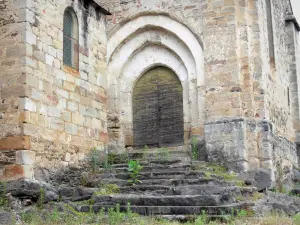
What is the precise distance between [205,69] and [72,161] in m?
3.86

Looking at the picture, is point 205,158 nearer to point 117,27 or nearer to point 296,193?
point 296,193

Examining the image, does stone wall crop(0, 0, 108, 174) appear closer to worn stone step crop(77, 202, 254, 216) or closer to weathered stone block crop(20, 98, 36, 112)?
weathered stone block crop(20, 98, 36, 112)

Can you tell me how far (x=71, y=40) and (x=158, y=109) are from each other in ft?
10.2

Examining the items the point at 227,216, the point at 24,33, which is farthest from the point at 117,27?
the point at 227,216

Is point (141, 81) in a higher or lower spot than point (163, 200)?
higher

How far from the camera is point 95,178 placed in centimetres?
1047

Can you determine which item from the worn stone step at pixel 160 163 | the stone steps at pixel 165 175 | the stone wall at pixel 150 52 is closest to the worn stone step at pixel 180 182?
the stone steps at pixel 165 175

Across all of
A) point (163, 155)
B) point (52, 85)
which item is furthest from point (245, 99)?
point (52, 85)

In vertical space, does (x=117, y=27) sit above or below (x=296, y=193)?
above

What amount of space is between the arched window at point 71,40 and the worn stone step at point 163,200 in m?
3.24

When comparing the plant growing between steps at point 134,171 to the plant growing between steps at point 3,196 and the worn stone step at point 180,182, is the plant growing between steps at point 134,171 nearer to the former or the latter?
the worn stone step at point 180,182

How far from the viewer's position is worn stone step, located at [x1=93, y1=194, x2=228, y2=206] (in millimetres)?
8578

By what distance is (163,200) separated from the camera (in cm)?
880

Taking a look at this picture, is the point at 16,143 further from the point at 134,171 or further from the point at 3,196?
the point at 134,171
